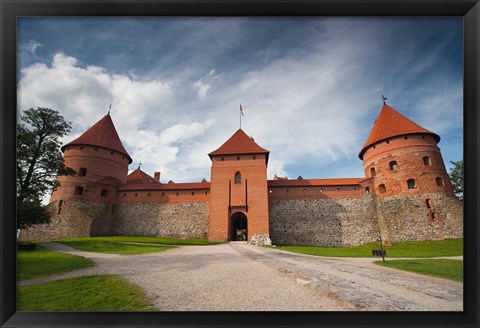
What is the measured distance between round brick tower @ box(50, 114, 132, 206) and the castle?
83mm

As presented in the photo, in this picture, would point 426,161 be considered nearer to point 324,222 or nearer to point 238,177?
point 324,222

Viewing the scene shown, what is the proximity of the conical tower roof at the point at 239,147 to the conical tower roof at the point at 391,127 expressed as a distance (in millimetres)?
9343

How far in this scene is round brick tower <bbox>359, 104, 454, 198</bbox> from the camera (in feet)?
59.5

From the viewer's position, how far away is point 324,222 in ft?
68.4

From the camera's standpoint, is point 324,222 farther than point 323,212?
No

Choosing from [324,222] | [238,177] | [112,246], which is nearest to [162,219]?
[238,177]

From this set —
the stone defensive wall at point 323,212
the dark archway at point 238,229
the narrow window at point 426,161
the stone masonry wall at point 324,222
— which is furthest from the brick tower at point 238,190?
the narrow window at point 426,161

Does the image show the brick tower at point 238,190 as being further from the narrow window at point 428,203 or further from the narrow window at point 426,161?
the narrow window at point 426,161

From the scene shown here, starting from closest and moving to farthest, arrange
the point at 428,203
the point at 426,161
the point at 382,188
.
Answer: the point at 428,203
the point at 426,161
the point at 382,188

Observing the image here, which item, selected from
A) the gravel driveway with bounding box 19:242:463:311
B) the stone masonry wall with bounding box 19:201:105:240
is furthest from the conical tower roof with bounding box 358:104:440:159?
the stone masonry wall with bounding box 19:201:105:240
